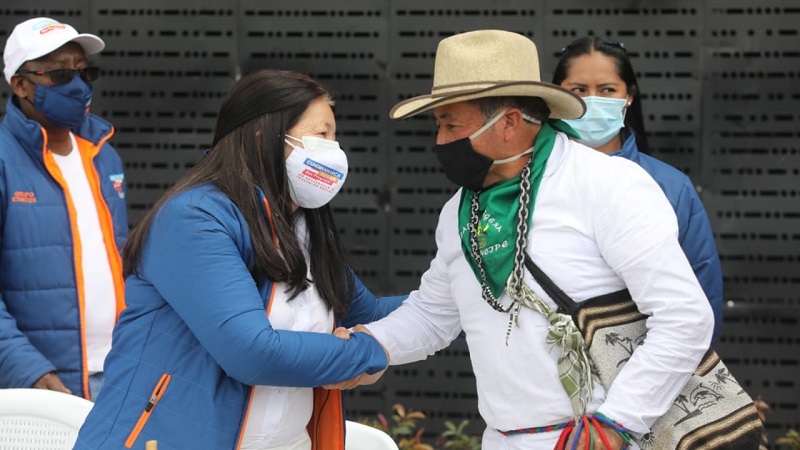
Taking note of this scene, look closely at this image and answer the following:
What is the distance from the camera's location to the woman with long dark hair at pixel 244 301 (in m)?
2.95

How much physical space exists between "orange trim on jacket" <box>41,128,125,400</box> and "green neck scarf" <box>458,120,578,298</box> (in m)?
1.92

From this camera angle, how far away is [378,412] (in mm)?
6219

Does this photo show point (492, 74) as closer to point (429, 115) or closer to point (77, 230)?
point (77, 230)

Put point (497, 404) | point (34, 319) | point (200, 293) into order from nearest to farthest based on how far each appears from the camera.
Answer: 1. point (200, 293)
2. point (497, 404)
3. point (34, 319)

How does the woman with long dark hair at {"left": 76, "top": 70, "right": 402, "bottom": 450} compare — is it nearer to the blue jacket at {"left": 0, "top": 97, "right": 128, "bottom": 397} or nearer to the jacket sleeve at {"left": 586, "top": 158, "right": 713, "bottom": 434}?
the jacket sleeve at {"left": 586, "top": 158, "right": 713, "bottom": 434}

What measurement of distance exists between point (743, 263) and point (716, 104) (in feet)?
2.69

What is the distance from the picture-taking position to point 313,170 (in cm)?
325

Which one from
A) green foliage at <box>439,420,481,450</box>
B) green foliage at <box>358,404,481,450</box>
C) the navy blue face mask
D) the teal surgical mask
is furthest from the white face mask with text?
green foliage at <box>439,420,481,450</box>

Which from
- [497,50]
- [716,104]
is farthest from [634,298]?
[716,104]

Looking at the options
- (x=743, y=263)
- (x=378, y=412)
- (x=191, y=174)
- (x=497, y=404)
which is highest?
(x=191, y=174)

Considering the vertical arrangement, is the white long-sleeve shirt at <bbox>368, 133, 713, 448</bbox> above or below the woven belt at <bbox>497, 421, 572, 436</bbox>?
above

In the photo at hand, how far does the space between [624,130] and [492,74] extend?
1.46 m

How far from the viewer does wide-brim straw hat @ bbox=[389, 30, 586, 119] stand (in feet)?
10.2

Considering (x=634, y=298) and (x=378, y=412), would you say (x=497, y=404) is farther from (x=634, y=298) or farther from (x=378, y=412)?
(x=378, y=412)
